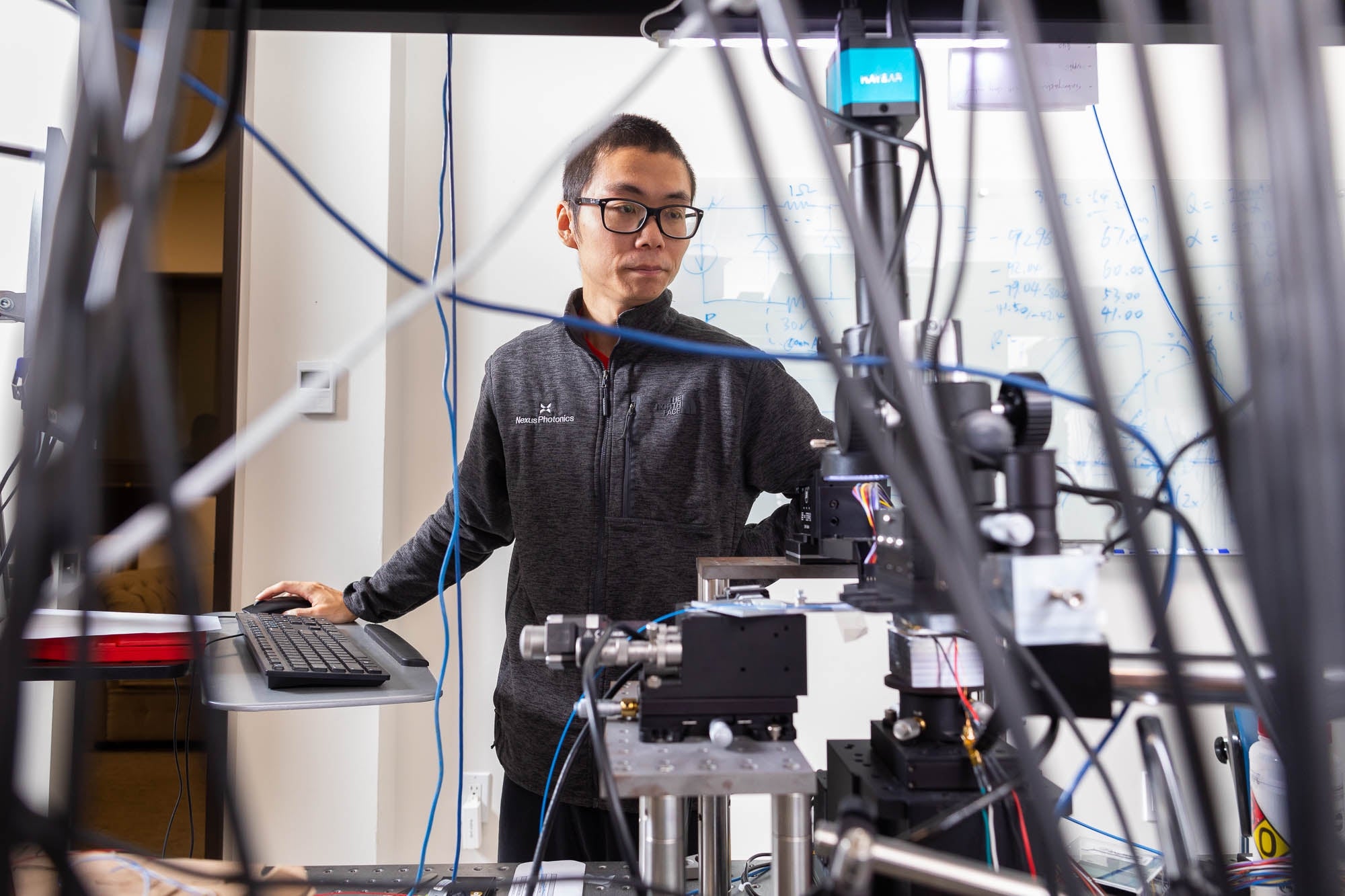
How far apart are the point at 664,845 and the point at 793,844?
0.26 feet

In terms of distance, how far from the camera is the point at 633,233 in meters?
1.43

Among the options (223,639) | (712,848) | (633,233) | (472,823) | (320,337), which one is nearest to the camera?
(712,848)

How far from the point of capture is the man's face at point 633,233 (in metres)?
1.44

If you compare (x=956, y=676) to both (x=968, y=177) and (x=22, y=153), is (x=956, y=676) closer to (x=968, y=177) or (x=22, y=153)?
(x=968, y=177)

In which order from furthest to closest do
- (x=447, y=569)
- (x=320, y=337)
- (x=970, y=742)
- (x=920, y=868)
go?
(x=320, y=337)
(x=447, y=569)
(x=970, y=742)
(x=920, y=868)

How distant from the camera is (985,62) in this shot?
632mm

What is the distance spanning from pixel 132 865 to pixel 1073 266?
0.73 meters

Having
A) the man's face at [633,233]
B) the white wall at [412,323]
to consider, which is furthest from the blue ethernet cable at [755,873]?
the white wall at [412,323]

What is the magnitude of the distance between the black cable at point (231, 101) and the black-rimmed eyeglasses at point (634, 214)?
1.05 m

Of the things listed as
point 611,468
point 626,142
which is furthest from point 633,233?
point 611,468

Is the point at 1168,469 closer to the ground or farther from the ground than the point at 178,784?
farther from the ground

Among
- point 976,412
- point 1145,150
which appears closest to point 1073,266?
point 1145,150

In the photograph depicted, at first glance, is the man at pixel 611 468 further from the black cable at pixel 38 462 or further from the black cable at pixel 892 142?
the black cable at pixel 38 462

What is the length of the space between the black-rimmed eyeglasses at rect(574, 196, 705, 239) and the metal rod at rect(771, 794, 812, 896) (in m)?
1.12
